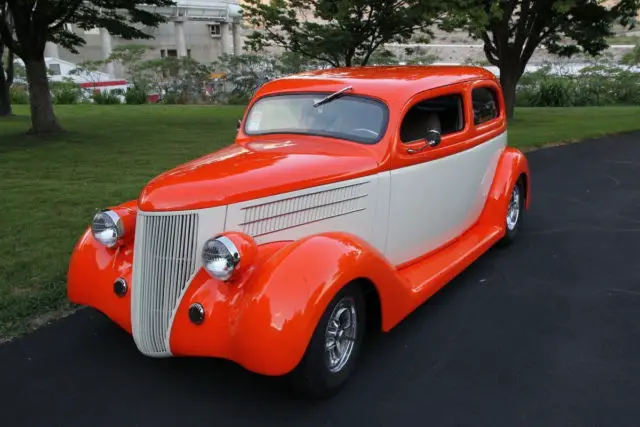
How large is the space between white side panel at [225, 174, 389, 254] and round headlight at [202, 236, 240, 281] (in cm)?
20

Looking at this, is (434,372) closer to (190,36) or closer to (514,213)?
(514,213)

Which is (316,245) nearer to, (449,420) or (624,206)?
(449,420)

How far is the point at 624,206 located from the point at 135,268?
20.7ft

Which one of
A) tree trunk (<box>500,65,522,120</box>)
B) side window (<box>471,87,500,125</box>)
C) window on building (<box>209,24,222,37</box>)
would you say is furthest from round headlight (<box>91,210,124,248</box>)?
window on building (<box>209,24,222,37</box>)

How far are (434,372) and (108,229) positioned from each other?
85.2 inches

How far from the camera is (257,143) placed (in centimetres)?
417

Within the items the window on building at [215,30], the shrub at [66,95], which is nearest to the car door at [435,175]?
the shrub at [66,95]

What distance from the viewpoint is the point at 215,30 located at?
5541 centimetres

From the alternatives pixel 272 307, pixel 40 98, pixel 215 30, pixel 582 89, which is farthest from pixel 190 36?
pixel 272 307

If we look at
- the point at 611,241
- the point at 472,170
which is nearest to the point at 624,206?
the point at 611,241

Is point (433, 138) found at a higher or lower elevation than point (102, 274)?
higher

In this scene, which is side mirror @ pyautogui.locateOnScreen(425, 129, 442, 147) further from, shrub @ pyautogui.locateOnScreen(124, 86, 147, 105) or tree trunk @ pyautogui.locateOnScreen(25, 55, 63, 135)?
shrub @ pyautogui.locateOnScreen(124, 86, 147, 105)

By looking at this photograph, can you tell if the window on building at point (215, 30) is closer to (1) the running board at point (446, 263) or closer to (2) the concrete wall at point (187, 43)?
(2) the concrete wall at point (187, 43)

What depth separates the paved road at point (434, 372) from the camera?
Answer: 2.99 metres
